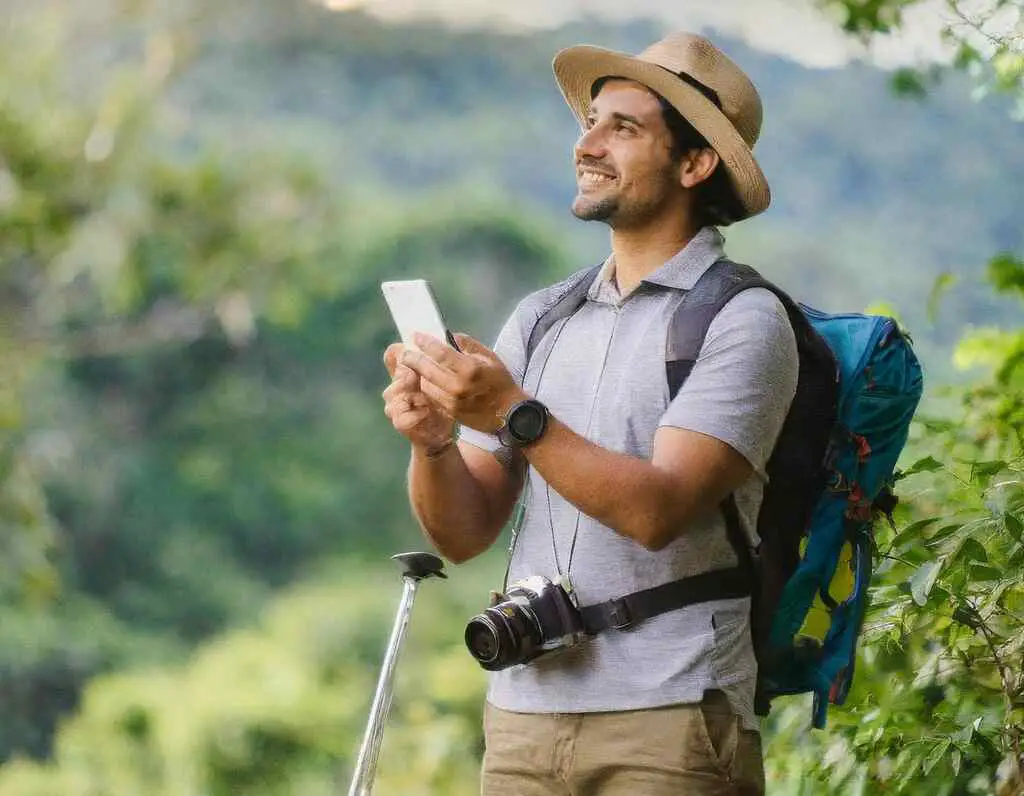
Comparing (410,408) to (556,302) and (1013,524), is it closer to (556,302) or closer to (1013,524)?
(556,302)

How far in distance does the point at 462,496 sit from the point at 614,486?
26 centimetres

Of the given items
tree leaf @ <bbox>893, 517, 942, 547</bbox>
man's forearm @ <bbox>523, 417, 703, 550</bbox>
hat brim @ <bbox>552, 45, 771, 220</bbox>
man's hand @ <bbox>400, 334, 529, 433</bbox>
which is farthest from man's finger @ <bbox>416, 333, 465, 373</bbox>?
tree leaf @ <bbox>893, 517, 942, 547</bbox>

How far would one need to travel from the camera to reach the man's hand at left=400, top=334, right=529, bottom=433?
1.33m

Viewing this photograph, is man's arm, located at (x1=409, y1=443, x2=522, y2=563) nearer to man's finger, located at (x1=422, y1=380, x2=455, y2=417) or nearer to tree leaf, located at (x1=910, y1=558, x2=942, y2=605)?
man's finger, located at (x1=422, y1=380, x2=455, y2=417)

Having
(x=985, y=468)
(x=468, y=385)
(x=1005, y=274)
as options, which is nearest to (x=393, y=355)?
(x=468, y=385)

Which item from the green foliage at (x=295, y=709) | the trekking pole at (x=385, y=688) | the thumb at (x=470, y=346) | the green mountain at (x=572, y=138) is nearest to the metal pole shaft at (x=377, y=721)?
the trekking pole at (x=385, y=688)

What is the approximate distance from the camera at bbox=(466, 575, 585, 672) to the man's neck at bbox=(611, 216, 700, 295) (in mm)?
356

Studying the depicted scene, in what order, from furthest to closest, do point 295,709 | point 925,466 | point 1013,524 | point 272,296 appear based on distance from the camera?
point 272,296 < point 295,709 < point 925,466 < point 1013,524

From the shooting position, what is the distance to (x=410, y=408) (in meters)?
1.44

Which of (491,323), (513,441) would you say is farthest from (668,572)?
(491,323)

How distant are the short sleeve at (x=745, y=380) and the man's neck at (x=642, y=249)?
0.14 metres

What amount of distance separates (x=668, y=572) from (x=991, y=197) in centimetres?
399

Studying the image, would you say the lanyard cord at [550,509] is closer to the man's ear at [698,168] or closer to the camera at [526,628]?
the camera at [526,628]

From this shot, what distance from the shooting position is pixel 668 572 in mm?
1381
